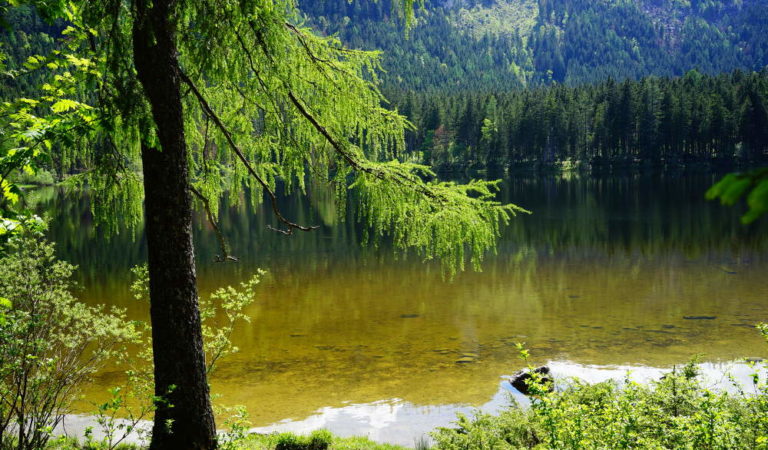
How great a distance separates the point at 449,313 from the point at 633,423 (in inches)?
496

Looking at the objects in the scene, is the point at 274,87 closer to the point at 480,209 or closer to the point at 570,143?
the point at 480,209

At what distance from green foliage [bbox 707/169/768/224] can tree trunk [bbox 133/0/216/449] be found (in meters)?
4.68

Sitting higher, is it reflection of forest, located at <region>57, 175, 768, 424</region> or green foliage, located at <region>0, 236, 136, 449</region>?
green foliage, located at <region>0, 236, 136, 449</region>

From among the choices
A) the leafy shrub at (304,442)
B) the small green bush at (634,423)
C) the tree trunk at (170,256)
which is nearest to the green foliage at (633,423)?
the small green bush at (634,423)

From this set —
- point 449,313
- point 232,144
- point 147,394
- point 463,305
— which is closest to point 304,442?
point 147,394

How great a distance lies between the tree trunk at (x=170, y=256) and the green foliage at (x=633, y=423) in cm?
291

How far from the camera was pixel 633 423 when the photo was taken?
517 centimetres

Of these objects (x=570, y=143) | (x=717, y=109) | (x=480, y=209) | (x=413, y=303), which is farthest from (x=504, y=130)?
(x=480, y=209)

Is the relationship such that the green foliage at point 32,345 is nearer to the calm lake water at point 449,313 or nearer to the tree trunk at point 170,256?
the calm lake water at point 449,313

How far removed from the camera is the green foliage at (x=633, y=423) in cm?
477

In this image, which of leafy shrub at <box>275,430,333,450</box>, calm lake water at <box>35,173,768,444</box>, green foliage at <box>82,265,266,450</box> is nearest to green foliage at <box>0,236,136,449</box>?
green foliage at <box>82,265,266,450</box>

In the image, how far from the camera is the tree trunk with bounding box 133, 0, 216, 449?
17.5ft

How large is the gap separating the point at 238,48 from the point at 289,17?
819 mm

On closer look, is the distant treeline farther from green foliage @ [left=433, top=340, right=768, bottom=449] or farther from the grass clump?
the grass clump
